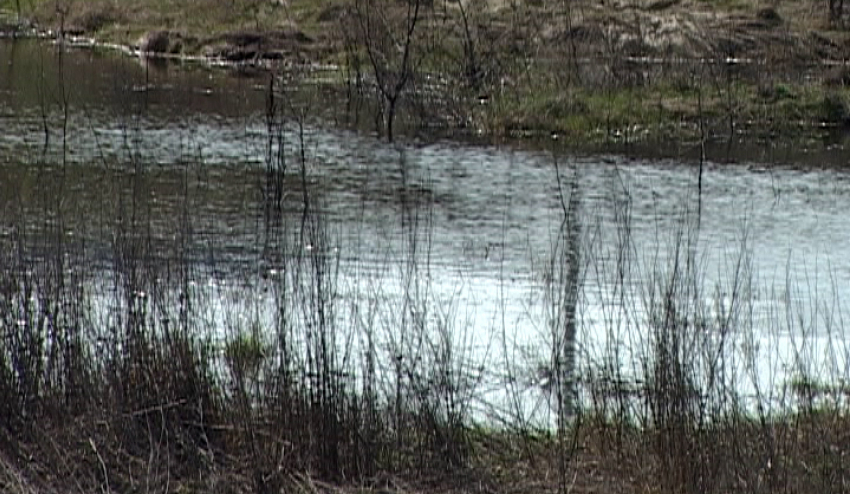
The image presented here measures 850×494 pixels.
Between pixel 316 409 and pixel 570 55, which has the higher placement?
pixel 570 55

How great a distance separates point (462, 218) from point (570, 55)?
38.2ft

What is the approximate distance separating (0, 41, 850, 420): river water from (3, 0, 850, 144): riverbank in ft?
4.92

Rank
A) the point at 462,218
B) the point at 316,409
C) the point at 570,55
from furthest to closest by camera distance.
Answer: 1. the point at 570,55
2. the point at 462,218
3. the point at 316,409

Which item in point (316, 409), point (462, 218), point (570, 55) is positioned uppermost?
point (570, 55)

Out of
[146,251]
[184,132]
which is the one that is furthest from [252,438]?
[184,132]

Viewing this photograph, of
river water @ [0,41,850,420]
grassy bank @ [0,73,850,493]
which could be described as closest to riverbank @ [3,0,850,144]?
river water @ [0,41,850,420]

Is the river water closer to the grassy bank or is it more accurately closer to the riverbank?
A: the grassy bank

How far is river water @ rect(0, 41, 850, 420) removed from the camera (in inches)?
347

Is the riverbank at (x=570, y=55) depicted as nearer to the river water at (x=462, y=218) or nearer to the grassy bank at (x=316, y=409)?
the river water at (x=462, y=218)

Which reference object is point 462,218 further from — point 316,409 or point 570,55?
point 570,55

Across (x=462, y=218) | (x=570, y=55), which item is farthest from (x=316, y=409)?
(x=570, y=55)

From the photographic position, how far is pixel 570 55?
86.7 ft

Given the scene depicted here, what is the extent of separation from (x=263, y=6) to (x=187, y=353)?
31771 mm

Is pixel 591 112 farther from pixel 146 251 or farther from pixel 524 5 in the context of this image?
pixel 146 251
